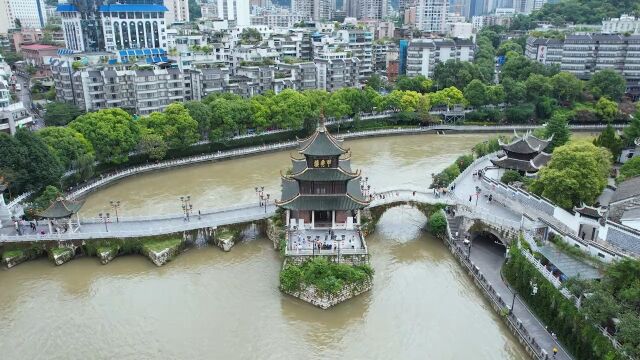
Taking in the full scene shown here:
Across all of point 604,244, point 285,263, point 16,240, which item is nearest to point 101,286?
point 16,240

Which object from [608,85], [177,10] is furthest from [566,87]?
[177,10]

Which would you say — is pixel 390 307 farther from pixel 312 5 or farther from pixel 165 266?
pixel 312 5

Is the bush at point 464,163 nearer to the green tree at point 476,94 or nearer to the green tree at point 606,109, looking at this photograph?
the green tree at point 476,94

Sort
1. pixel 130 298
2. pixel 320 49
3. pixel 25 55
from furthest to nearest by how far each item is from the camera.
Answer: pixel 25 55
pixel 320 49
pixel 130 298

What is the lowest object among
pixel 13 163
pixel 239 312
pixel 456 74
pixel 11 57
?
pixel 239 312

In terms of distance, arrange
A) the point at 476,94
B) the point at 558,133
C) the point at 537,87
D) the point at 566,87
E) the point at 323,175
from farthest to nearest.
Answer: the point at 566,87
the point at 537,87
the point at 476,94
the point at 558,133
the point at 323,175

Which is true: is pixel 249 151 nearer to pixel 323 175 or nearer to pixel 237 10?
pixel 323 175
